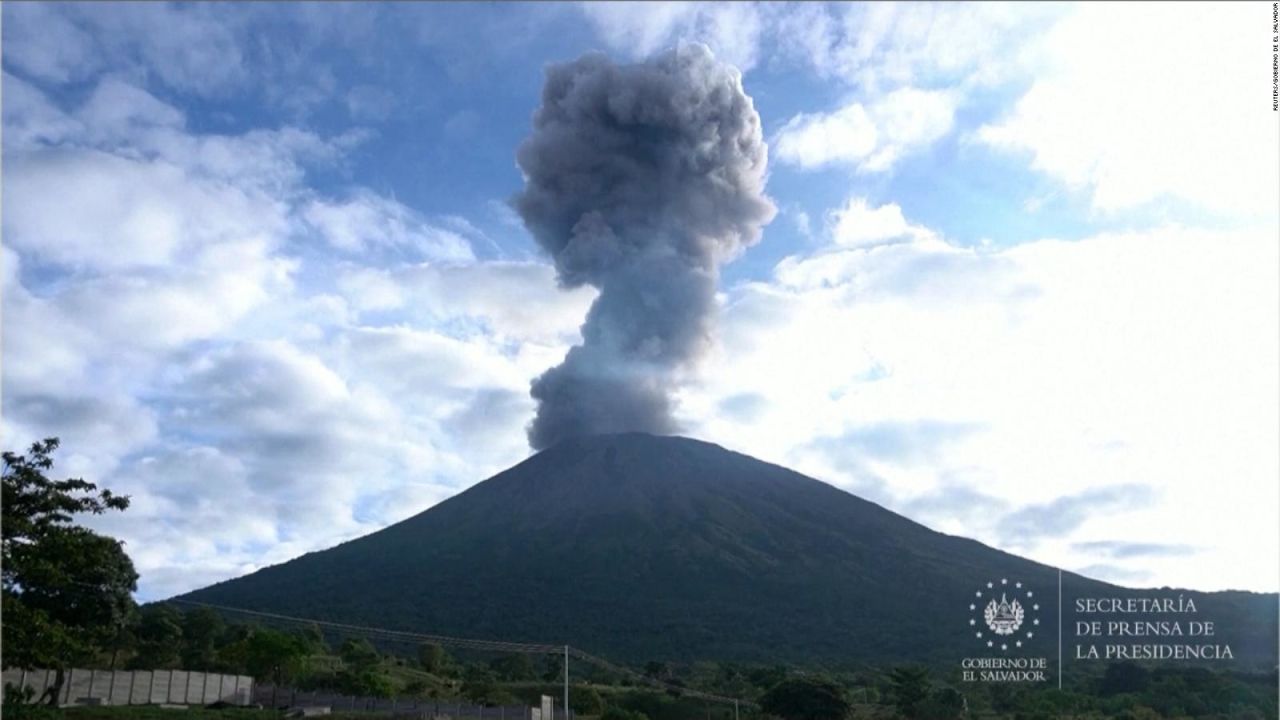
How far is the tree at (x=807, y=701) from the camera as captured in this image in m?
57.3

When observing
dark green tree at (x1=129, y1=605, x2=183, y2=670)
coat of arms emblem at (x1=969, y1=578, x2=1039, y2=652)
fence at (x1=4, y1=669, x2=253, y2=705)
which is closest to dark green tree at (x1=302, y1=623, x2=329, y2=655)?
dark green tree at (x1=129, y1=605, x2=183, y2=670)

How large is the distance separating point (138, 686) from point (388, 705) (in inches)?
380

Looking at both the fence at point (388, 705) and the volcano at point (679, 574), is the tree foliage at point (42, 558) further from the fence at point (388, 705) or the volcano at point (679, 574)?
the volcano at point (679, 574)

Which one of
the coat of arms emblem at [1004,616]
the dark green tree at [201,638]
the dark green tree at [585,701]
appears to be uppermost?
the coat of arms emblem at [1004,616]

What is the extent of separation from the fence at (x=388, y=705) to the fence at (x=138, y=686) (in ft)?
4.06

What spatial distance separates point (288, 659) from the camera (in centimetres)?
5334

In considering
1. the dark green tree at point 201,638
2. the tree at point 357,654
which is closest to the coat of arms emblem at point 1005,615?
the tree at point 357,654

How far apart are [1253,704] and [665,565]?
6328 cm

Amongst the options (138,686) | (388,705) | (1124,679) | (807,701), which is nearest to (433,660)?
(388,705)

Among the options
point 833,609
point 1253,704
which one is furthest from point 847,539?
point 1253,704

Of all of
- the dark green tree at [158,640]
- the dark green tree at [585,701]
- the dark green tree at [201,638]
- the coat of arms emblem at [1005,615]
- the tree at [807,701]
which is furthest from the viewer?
the coat of arms emblem at [1005,615]

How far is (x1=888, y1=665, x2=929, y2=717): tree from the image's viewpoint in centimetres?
6097

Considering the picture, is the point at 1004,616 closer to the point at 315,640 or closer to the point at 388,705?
the point at 315,640

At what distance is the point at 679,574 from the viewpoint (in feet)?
382
